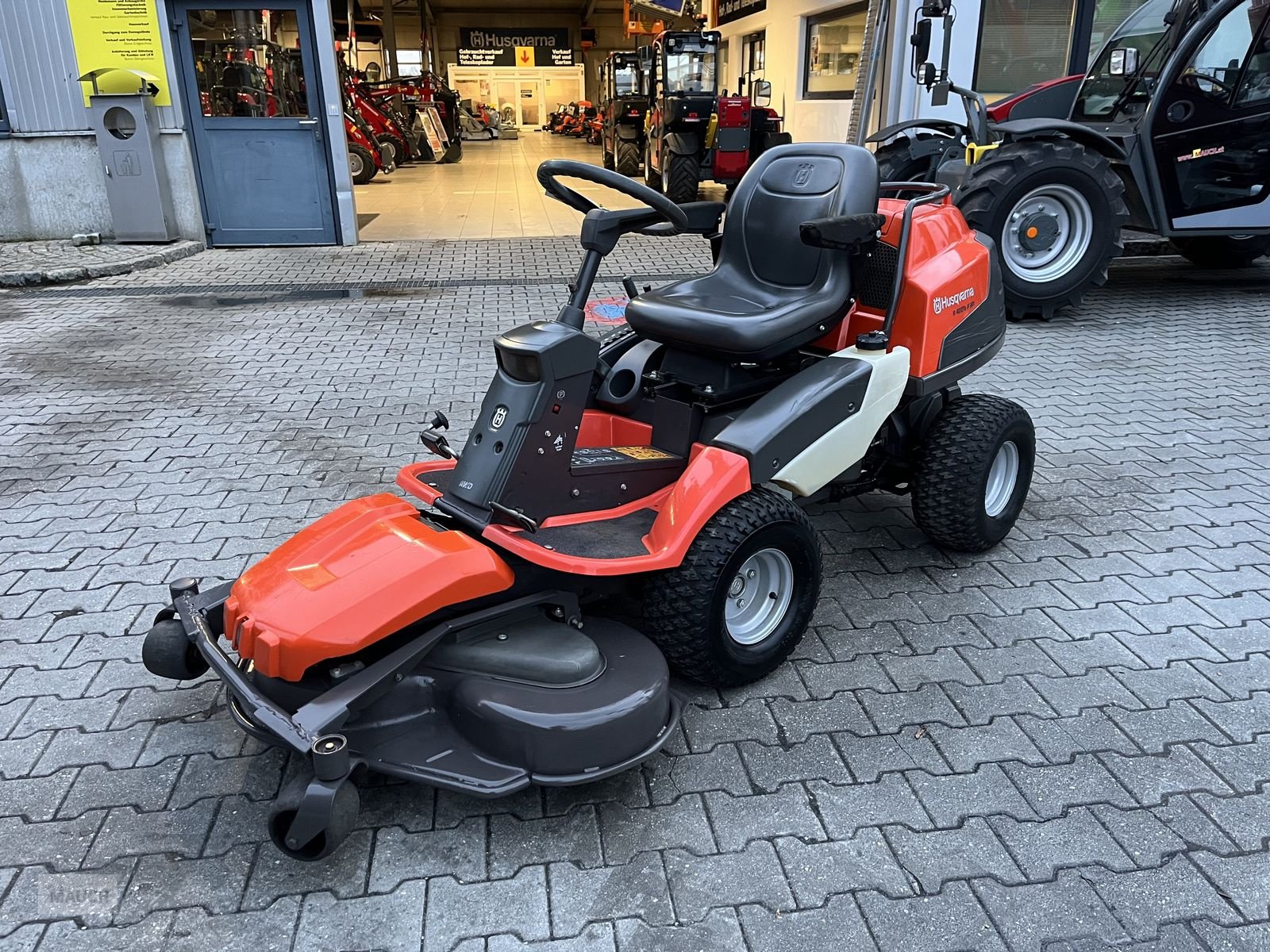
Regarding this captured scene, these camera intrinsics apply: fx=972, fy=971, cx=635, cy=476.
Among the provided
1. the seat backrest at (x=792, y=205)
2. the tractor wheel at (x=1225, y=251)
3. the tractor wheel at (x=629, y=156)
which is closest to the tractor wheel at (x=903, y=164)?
the tractor wheel at (x=1225, y=251)

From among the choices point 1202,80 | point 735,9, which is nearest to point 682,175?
point 1202,80

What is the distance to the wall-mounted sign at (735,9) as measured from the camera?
1894 cm

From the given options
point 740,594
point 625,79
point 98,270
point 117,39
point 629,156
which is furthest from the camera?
point 625,79

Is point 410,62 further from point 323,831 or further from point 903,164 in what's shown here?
point 323,831

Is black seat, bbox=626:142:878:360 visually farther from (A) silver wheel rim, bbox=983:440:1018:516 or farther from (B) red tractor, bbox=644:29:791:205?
(B) red tractor, bbox=644:29:791:205

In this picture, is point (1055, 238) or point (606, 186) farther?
point (1055, 238)

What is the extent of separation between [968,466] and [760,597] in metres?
0.97

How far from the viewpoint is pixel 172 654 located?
246 cm

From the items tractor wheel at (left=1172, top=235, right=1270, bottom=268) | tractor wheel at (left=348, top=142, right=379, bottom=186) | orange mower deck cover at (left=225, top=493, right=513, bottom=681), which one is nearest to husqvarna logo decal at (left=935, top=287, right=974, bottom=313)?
orange mower deck cover at (left=225, top=493, right=513, bottom=681)

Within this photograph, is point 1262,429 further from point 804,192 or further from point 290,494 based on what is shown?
point 290,494

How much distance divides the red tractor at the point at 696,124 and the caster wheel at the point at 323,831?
9.97 m

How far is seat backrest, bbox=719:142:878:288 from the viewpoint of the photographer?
306cm

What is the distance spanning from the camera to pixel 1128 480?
4.24 metres

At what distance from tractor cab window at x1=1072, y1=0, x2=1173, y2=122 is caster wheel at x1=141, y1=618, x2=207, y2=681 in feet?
23.6
